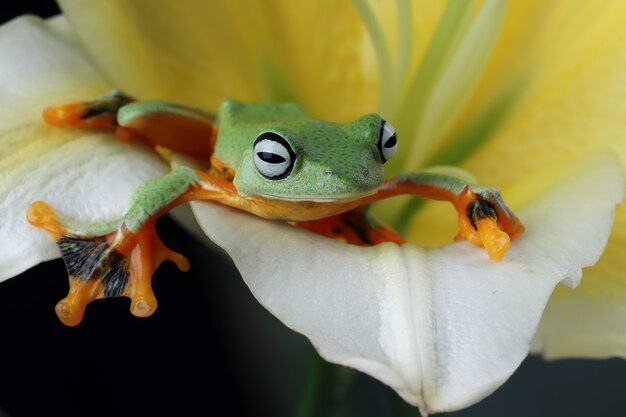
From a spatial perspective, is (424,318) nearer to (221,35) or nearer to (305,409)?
(305,409)

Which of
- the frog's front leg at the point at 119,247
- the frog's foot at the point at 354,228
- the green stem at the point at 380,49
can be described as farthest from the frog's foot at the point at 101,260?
the green stem at the point at 380,49

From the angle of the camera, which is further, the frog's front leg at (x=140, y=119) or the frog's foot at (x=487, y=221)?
the frog's front leg at (x=140, y=119)

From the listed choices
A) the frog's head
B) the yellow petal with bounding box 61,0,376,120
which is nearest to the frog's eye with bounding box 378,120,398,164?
the frog's head

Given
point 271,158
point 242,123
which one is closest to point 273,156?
point 271,158

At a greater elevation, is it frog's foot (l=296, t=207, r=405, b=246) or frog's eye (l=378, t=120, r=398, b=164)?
frog's eye (l=378, t=120, r=398, b=164)

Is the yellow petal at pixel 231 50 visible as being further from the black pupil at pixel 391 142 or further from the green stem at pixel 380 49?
the black pupil at pixel 391 142

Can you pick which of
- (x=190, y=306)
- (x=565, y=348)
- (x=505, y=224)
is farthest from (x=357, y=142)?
(x=190, y=306)

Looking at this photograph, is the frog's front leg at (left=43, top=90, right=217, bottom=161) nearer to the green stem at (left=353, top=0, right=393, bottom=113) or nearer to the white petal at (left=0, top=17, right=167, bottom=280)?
the white petal at (left=0, top=17, right=167, bottom=280)

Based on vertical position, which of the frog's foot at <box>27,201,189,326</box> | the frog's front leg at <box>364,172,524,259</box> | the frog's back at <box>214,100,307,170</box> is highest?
the frog's front leg at <box>364,172,524,259</box>
